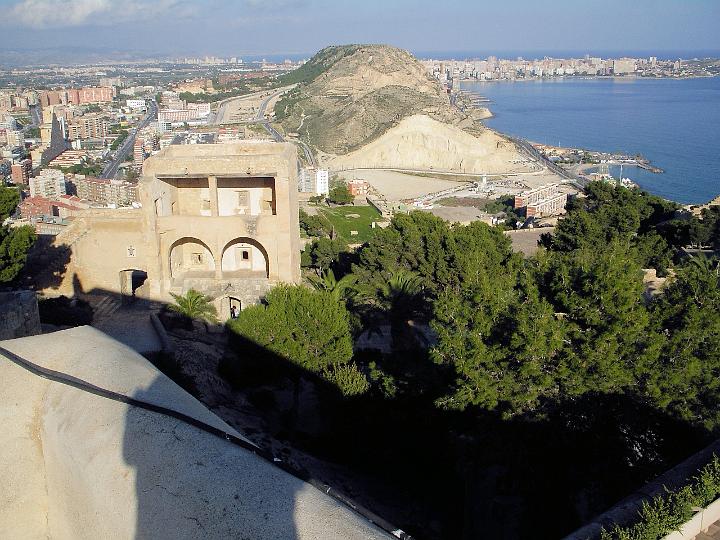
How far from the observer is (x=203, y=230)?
17125 millimetres

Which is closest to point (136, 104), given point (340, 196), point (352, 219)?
point (340, 196)

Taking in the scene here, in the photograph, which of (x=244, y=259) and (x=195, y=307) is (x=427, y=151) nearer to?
(x=244, y=259)

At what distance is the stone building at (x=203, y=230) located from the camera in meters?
16.9

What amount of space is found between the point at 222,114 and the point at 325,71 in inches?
986

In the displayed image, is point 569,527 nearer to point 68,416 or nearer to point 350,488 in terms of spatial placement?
point 350,488

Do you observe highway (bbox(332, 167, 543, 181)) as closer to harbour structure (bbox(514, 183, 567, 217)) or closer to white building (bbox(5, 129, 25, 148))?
harbour structure (bbox(514, 183, 567, 217))

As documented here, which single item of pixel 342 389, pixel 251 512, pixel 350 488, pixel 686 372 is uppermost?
pixel 251 512

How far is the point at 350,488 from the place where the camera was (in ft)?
31.3

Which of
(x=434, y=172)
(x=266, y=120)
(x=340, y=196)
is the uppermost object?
(x=266, y=120)

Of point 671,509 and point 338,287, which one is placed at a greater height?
point 671,509

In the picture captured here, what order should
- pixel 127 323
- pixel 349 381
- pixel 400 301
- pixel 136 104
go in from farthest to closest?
pixel 136 104, pixel 127 323, pixel 400 301, pixel 349 381

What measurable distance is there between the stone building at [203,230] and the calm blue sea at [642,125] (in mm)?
54521

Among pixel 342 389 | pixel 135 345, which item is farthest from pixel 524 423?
pixel 135 345

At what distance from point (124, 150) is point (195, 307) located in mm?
86430
